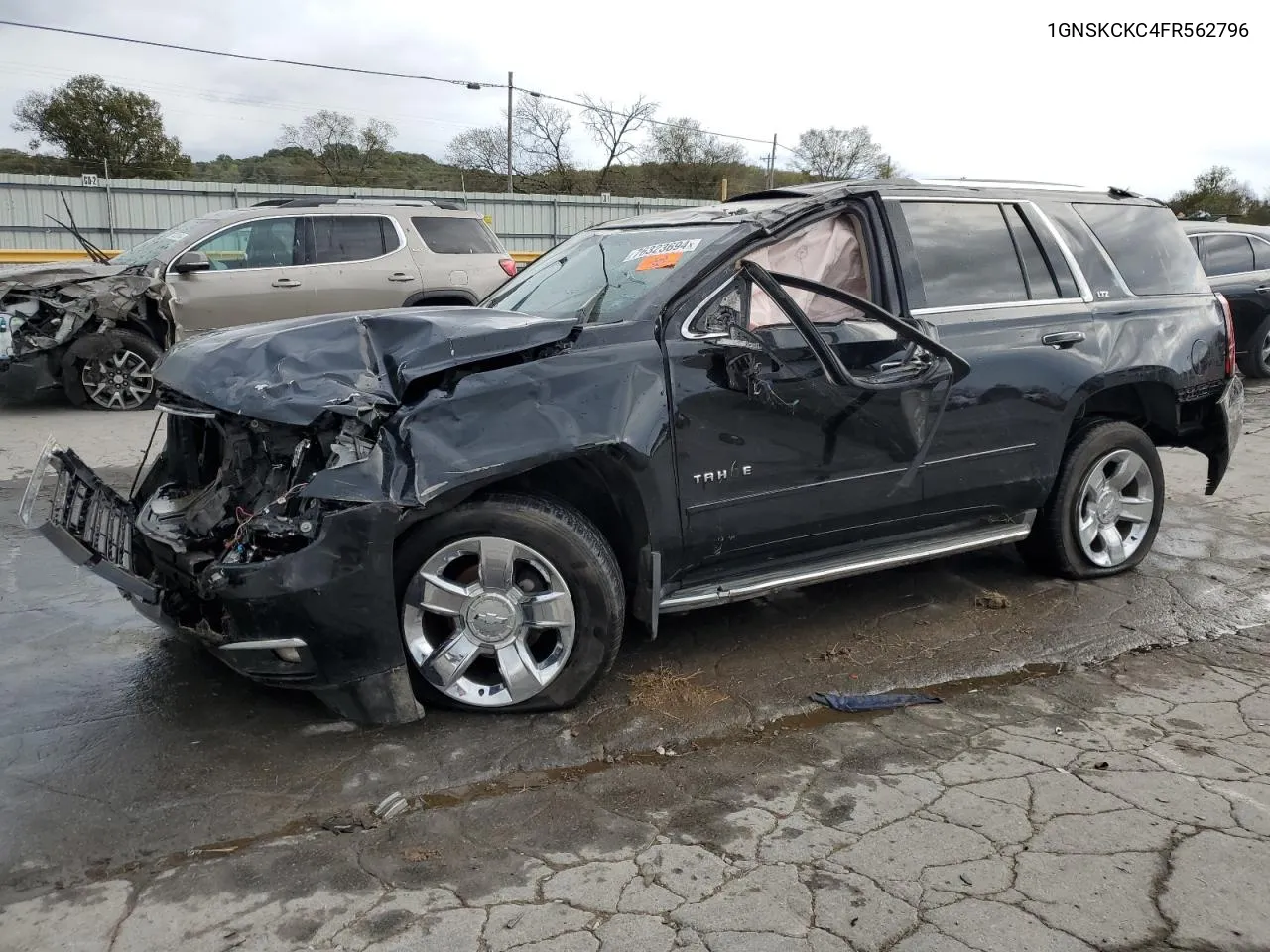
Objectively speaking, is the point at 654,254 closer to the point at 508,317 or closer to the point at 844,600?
the point at 508,317

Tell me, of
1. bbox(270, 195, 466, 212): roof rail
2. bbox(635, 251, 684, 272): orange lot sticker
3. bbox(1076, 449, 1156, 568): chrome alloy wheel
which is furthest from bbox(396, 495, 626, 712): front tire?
bbox(270, 195, 466, 212): roof rail

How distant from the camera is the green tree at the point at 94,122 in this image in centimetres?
4131

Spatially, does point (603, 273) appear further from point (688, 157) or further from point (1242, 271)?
point (688, 157)

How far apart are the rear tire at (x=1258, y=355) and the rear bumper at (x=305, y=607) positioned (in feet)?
38.9

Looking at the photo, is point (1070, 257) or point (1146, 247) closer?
point (1070, 257)

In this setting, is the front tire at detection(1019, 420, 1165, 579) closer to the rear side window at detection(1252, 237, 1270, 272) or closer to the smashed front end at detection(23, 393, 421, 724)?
the smashed front end at detection(23, 393, 421, 724)

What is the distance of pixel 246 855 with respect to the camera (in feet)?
9.44

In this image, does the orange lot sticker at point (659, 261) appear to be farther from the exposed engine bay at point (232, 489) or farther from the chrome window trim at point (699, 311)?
the exposed engine bay at point (232, 489)

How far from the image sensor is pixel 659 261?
418 cm

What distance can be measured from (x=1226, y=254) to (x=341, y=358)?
11.4 meters

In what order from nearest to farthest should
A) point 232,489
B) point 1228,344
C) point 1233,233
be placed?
point 232,489 < point 1228,344 < point 1233,233

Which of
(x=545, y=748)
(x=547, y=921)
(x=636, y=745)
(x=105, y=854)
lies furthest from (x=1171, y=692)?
(x=105, y=854)

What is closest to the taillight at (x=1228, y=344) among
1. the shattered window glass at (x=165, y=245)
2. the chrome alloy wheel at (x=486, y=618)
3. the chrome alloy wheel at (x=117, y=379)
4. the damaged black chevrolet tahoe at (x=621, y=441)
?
the damaged black chevrolet tahoe at (x=621, y=441)

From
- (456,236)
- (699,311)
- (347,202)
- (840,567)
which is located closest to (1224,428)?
(840,567)
